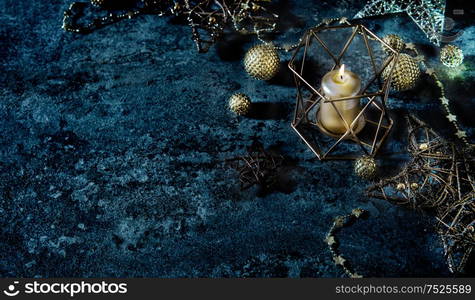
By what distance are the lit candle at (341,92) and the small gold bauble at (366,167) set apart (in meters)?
0.11

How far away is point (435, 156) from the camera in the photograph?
3.35ft


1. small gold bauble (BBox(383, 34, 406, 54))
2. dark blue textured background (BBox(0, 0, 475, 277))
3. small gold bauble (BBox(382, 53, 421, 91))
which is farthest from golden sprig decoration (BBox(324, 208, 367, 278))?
small gold bauble (BBox(383, 34, 406, 54))

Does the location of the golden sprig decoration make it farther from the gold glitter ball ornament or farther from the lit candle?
the gold glitter ball ornament

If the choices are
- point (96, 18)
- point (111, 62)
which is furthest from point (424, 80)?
point (96, 18)

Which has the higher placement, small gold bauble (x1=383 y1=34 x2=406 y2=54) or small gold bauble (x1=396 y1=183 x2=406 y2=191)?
small gold bauble (x1=383 y1=34 x2=406 y2=54)

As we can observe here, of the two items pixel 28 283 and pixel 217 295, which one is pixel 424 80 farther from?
pixel 28 283

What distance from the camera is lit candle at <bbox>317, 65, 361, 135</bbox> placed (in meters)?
1.15

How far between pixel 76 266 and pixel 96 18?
2.67 feet

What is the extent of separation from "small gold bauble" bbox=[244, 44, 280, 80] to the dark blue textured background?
0.07m

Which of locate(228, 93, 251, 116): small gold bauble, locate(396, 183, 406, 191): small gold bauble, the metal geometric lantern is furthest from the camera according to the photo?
locate(228, 93, 251, 116): small gold bauble

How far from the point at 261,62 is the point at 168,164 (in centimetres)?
36

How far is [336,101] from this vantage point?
114 centimetres

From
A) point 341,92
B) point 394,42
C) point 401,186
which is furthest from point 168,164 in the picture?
point 394,42

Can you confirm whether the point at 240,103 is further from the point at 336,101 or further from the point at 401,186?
the point at 401,186
